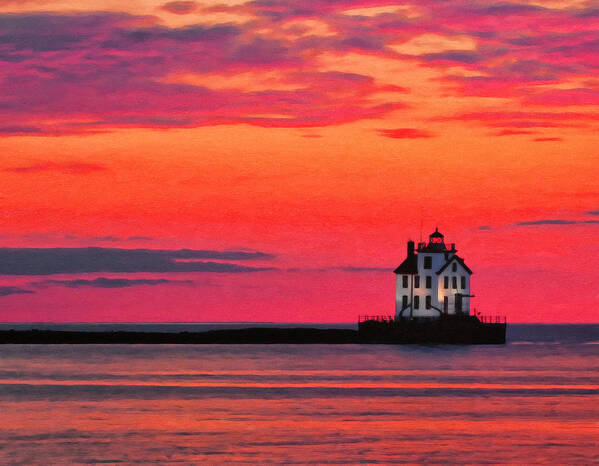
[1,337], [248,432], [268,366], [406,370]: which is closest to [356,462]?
[248,432]

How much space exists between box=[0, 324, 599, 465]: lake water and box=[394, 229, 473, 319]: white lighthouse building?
1027 inches

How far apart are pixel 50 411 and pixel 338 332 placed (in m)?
102

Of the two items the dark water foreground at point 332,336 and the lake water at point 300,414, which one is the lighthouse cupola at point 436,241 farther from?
the lake water at point 300,414

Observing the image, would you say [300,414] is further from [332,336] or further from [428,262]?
[332,336]

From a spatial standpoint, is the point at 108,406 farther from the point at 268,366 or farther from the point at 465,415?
the point at 268,366

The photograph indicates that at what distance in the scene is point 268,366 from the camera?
9019 cm

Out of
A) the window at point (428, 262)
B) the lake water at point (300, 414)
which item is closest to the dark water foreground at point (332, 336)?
the window at point (428, 262)

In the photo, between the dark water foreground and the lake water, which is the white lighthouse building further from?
the lake water

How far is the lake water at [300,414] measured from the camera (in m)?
36.8

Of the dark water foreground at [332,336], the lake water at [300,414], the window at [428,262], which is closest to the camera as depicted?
the lake water at [300,414]

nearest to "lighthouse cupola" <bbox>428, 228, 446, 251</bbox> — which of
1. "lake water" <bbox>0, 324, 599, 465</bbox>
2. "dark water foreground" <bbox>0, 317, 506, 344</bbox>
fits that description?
"dark water foreground" <bbox>0, 317, 506, 344</bbox>

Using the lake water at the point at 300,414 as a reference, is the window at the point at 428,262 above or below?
above

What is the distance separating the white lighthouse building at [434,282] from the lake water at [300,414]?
26.1 meters

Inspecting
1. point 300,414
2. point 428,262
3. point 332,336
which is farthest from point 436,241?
point 300,414
